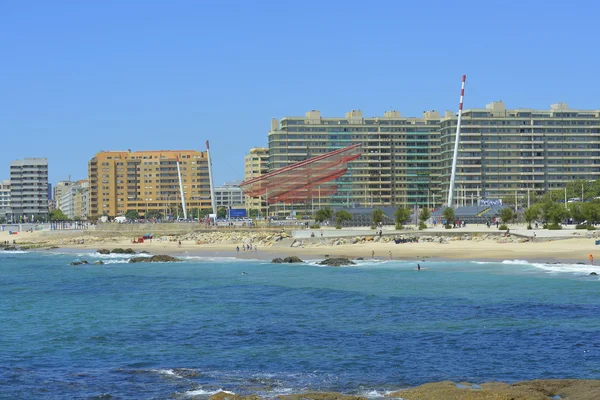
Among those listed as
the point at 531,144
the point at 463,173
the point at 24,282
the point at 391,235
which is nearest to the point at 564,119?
the point at 531,144

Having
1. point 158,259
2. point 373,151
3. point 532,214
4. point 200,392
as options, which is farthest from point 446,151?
point 200,392

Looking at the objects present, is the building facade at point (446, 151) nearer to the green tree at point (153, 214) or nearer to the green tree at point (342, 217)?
the green tree at point (153, 214)

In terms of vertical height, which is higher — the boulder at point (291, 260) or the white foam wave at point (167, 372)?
the boulder at point (291, 260)

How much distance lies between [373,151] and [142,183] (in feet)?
210

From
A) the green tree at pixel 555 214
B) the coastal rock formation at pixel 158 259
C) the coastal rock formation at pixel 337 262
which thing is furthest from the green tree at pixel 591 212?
the coastal rock formation at pixel 158 259

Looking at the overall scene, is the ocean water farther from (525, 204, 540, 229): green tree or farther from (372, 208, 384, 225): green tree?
(372, 208, 384, 225): green tree

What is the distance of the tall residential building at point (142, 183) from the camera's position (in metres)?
194

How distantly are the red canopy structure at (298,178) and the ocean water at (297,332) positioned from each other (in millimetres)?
61292

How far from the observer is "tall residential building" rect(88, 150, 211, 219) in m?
194

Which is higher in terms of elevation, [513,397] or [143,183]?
[143,183]

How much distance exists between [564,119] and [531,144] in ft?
25.8

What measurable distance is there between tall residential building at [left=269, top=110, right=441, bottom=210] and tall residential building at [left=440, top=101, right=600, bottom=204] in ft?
22.4

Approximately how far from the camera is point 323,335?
29.3 metres

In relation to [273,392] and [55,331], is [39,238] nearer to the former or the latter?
[55,331]
